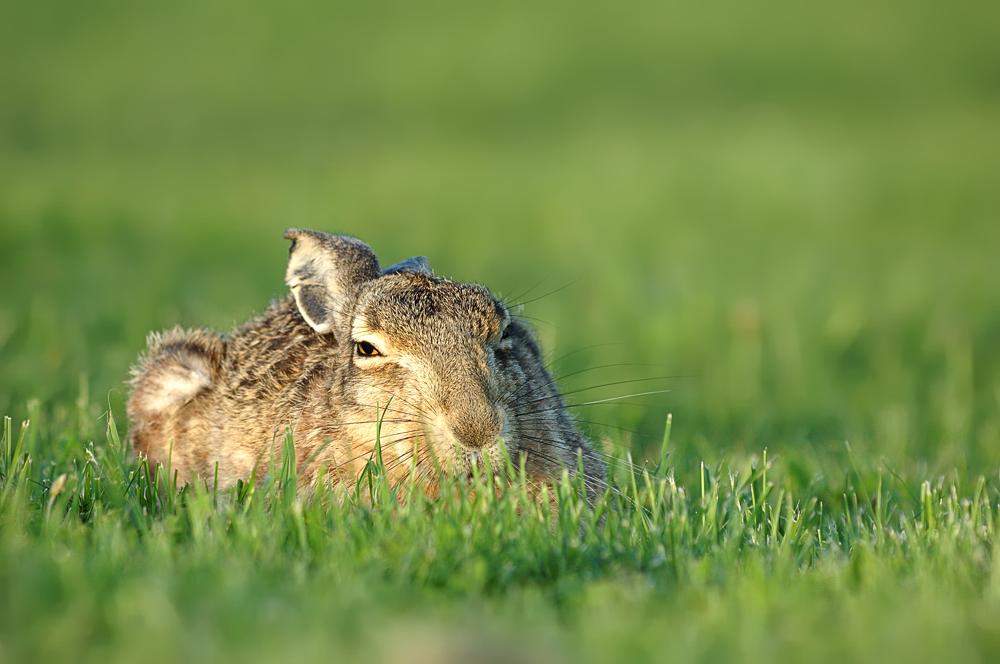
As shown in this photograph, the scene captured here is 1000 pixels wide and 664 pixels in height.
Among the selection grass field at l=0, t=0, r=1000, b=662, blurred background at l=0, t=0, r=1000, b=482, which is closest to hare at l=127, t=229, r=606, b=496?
grass field at l=0, t=0, r=1000, b=662

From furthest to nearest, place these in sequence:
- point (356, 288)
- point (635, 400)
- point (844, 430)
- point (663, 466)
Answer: point (635, 400) → point (844, 430) → point (356, 288) → point (663, 466)

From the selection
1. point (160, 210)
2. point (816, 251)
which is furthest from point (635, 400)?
point (160, 210)

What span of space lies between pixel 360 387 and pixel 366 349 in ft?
0.64

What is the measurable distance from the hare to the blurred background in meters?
0.95

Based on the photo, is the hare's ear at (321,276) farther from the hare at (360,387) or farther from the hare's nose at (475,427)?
the hare's nose at (475,427)

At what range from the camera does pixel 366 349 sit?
5.21 meters

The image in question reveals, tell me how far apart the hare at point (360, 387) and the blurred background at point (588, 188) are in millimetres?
953

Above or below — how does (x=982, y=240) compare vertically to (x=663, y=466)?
above

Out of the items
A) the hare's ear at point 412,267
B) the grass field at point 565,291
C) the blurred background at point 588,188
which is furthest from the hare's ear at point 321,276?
the blurred background at point 588,188

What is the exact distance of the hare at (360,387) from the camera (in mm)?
4758

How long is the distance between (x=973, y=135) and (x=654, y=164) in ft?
27.1

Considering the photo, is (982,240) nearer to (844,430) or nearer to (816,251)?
(816,251)

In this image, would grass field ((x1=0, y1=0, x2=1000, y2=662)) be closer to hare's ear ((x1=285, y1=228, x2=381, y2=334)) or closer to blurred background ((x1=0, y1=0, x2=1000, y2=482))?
blurred background ((x1=0, y1=0, x2=1000, y2=482))

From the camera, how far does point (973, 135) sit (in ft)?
84.8
